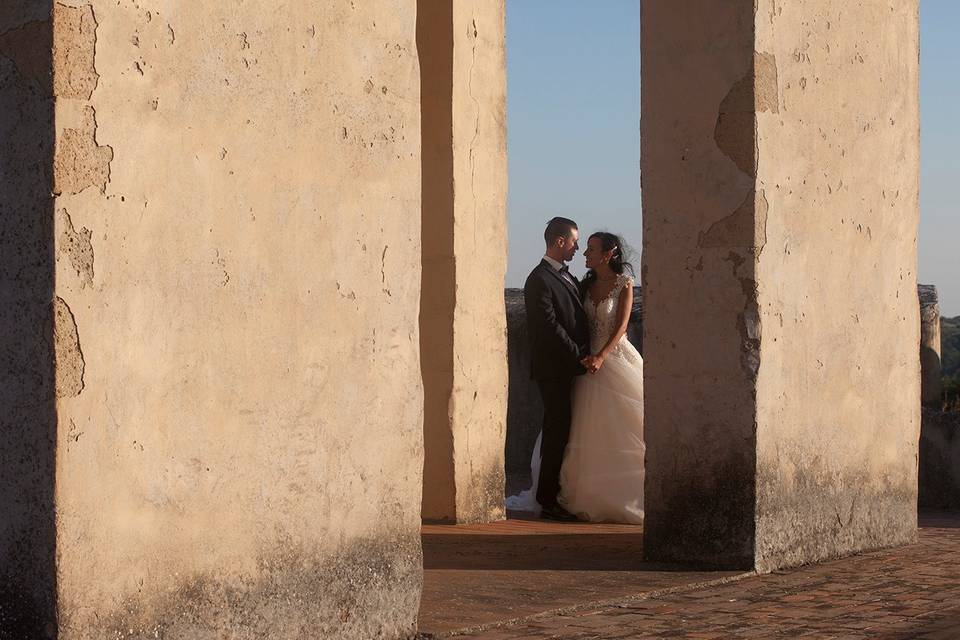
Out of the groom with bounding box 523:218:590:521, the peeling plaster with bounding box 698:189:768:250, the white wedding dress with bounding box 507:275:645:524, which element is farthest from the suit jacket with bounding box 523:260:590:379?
the peeling plaster with bounding box 698:189:768:250

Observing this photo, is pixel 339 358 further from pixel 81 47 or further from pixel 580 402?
pixel 580 402

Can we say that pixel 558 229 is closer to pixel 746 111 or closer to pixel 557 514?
pixel 557 514

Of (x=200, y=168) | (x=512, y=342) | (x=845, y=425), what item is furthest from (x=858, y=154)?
(x=512, y=342)

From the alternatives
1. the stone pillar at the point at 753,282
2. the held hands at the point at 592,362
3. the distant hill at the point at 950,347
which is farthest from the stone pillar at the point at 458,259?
the distant hill at the point at 950,347

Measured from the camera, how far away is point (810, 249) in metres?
7.15

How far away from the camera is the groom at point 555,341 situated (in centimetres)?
948

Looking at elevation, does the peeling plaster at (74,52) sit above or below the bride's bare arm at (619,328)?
above

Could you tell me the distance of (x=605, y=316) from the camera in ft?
31.7

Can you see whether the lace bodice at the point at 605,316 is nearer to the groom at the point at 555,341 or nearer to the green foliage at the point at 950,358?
the groom at the point at 555,341

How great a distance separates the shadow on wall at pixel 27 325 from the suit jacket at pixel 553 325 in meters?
5.76

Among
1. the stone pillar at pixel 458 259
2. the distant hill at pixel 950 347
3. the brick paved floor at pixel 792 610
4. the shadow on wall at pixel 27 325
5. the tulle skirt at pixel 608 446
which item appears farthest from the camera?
the distant hill at pixel 950 347

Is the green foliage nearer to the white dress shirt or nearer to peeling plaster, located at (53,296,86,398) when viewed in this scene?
the white dress shirt

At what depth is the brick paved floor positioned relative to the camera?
17.4ft

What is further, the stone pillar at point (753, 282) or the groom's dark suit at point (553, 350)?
the groom's dark suit at point (553, 350)
